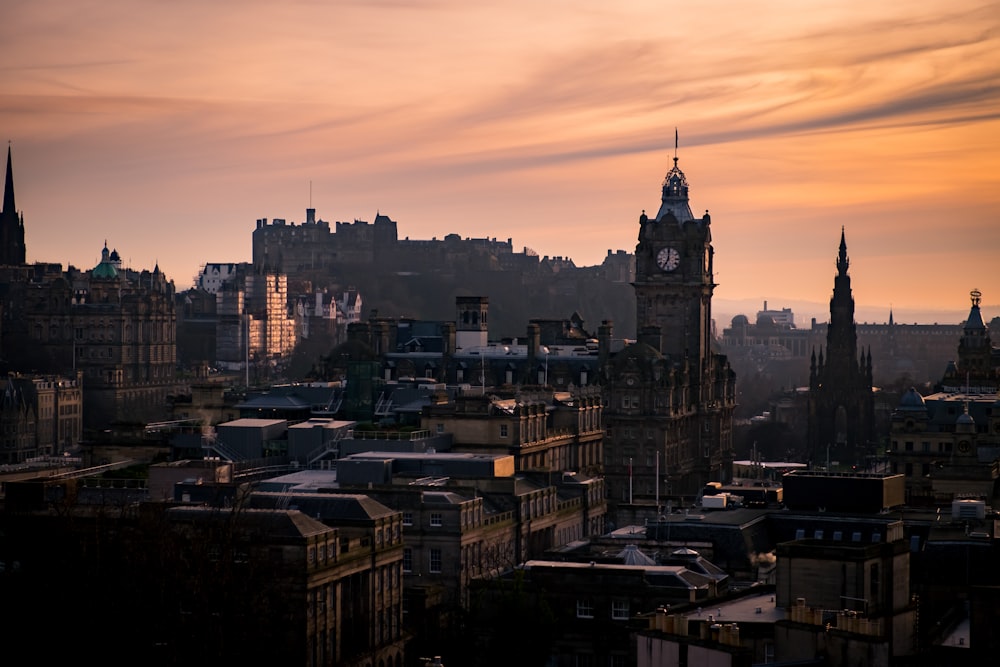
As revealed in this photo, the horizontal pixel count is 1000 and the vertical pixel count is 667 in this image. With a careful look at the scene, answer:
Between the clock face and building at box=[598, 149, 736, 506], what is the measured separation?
66mm

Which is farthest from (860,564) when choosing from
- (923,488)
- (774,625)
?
(923,488)

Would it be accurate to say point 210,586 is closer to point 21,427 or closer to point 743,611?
point 743,611

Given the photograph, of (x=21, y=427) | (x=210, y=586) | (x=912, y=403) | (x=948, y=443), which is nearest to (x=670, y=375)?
(x=912, y=403)

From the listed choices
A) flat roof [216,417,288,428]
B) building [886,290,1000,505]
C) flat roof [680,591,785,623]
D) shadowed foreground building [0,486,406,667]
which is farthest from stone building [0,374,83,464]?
flat roof [680,591,785,623]

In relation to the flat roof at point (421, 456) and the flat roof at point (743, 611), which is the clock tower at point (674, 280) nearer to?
the flat roof at point (421, 456)

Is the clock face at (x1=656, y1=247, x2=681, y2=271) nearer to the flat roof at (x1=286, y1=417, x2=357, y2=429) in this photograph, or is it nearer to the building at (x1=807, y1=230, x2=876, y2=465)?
the building at (x1=807, y1=230, x2=876, y2=465)

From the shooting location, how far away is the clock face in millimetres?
153375

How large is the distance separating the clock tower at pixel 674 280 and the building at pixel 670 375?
0.22ft

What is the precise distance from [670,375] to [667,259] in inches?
509

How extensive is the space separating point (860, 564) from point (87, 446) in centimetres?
5833

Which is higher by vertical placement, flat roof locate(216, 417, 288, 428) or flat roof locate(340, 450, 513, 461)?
flat roof locate(216, 417, 288, 428)

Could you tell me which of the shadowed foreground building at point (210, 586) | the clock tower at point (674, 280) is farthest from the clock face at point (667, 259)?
the shadowed foreground building at point (210, 586)

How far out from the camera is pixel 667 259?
504ft

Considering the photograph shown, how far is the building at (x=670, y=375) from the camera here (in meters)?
141
